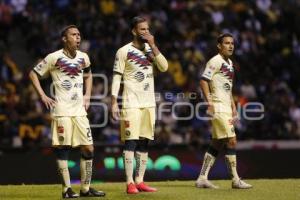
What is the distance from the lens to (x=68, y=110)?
1082 centimetres

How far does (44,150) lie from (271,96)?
6055 mm

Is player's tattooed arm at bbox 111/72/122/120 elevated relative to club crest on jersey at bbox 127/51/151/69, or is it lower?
lower

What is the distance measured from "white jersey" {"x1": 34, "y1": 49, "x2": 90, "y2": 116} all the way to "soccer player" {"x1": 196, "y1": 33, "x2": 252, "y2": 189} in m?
2.17

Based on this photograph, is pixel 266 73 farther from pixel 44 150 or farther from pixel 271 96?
pixel 44 150

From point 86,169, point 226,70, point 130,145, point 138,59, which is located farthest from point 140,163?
point 226,70

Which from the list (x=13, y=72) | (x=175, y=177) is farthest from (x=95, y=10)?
(x=175, y=177)

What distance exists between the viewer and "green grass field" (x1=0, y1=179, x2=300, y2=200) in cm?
1091

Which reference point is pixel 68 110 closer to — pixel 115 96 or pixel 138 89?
pixel 115 96

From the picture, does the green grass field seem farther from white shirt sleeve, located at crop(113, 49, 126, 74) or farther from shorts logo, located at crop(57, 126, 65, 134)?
white shirt sleeve, located at crop(113, 49, 126, 74)

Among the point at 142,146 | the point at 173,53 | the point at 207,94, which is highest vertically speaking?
the point at 173,53

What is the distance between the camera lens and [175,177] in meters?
16.0

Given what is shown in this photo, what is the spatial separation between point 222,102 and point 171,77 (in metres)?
6.96

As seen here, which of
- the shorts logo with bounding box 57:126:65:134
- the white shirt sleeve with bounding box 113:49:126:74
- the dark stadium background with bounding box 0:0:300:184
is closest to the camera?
the shorts logo with bounding box 57:126:65:134

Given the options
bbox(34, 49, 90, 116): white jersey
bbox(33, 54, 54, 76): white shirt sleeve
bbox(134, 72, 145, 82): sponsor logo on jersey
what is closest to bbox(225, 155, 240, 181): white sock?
bbox(134, 72, 145, 82): sponsor logo on jersey
